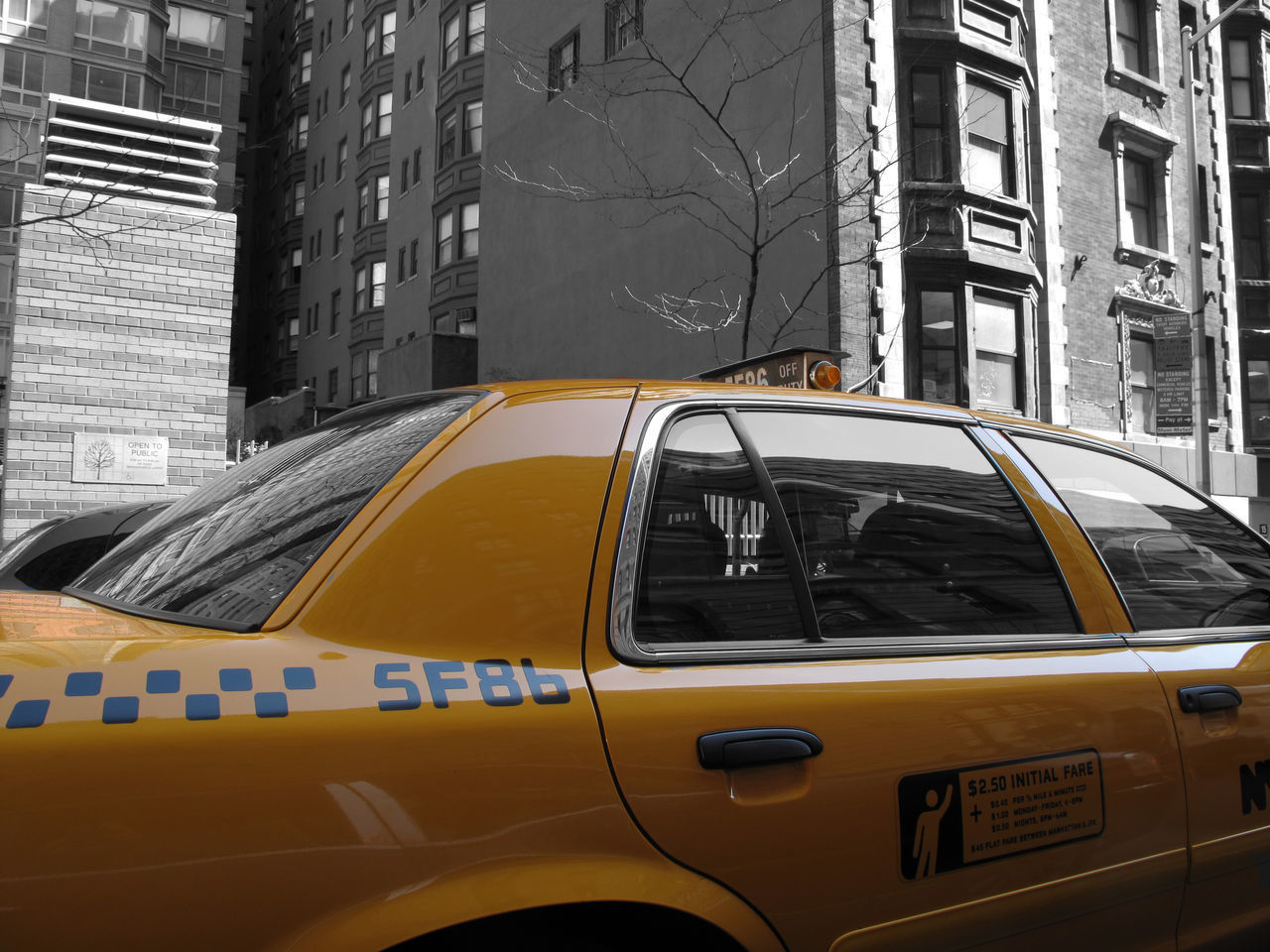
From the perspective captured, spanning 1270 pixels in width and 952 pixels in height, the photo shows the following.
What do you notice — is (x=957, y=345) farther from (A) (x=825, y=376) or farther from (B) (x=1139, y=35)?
(A) (x=825, y=376)

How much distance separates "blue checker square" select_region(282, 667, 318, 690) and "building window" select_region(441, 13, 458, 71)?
29.2m

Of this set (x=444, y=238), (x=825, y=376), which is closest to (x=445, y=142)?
(x=444, y=238)

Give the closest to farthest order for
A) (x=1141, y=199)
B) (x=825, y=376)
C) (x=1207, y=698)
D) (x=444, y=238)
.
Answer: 1. (x=1207, y=698)
2. (x=825, y=376)
3. (x=1141, y=199)
4. (x=444, y=238)

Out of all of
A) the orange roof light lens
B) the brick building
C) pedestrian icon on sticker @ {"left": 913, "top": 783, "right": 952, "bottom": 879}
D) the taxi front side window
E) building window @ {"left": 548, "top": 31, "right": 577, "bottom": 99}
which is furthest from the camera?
building window @ {"left": 548, "top": 31, "right": 577, "bottom": 99}

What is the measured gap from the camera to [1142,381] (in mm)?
18031

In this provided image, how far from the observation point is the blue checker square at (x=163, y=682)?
4.77 ft

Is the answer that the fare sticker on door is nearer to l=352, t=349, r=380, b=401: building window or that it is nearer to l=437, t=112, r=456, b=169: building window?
l=437, t=112, r=456, b=169: building window

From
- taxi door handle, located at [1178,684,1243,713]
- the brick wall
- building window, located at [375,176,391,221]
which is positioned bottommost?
taxi door handle, located at [1178,684,1243,713]

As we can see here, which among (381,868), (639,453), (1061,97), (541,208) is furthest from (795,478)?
(541,208)

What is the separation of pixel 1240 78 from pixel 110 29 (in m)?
34.4

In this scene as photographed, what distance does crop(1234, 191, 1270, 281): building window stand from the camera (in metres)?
23.3

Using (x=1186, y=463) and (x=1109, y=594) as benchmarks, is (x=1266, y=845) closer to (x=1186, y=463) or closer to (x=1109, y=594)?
(x=1109, y=594)

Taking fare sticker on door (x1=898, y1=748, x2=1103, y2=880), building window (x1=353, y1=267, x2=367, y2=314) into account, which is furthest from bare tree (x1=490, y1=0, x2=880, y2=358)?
building window (x1=353, y1=267, x2=367, y2=314)

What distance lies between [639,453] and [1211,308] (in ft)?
70.7
